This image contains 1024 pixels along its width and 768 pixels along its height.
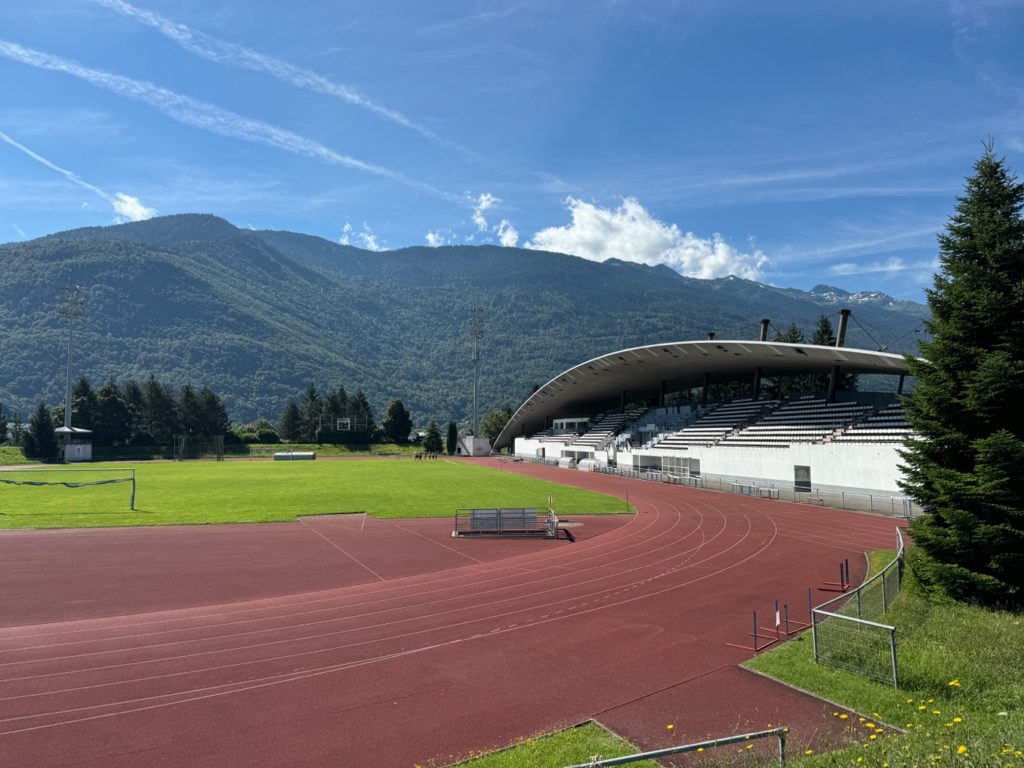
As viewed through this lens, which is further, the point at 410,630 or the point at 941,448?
the point at 941,448

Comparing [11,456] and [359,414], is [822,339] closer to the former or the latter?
[359,414]

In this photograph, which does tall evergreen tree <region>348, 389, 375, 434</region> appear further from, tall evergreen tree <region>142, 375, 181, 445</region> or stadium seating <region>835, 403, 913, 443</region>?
stadium seating <region>835, 403, 913, 443</region>

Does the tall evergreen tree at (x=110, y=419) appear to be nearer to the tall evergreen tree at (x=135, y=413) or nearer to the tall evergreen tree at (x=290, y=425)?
the tall evergreen tree at (x=135, y=413)

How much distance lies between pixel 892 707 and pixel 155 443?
10516 cm

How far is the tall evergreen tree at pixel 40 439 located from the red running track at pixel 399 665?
73.1 metres

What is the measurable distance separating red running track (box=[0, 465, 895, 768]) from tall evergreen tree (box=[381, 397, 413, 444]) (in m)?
90.5

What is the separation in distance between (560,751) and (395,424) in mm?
104427

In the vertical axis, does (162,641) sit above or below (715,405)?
below

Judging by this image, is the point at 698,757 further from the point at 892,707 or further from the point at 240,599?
the point at 240,599

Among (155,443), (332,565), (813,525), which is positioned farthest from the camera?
(155,443)

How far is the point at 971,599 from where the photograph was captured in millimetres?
12945

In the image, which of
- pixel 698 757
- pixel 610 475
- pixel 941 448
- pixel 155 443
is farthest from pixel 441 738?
pixel 155 443

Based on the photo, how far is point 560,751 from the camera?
7.52 metres

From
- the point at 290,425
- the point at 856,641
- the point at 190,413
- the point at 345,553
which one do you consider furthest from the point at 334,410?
the point at 856,641
